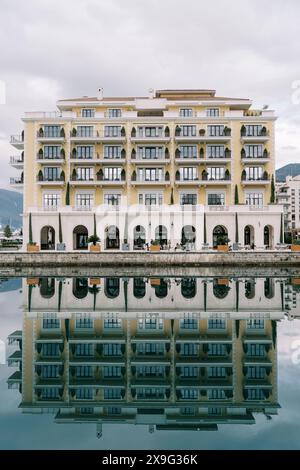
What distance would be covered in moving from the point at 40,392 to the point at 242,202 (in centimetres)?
4327

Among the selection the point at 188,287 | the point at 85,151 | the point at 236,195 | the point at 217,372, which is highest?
the point at 85,151

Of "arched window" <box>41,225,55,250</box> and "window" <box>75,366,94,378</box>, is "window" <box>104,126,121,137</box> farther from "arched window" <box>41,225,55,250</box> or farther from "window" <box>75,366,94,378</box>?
"window" <box>75,366,94,378</box>

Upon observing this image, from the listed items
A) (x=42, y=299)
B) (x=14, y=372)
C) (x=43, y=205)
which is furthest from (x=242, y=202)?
(x=14, y=372)

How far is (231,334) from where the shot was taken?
50.4ft

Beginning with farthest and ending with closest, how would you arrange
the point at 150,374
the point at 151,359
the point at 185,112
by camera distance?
1. the point at 185,112
2. the point at 151,359
3. the point at 150,374

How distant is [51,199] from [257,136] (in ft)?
74.5

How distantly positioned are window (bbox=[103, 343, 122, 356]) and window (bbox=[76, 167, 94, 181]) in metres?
38.9

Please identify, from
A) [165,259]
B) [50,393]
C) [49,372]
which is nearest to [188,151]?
[165,259]

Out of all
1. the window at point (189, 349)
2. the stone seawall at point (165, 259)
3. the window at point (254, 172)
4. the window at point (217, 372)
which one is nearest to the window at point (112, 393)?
the window at point (217, 372)

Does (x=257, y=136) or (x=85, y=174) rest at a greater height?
(x=257, y=136)

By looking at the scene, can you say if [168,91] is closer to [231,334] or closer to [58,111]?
[58,111]

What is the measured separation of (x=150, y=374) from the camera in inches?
443

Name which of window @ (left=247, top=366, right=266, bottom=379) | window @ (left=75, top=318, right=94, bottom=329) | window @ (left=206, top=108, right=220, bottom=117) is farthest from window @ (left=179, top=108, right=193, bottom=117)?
window @ (left=247, top=366, right=266, bottom=379)

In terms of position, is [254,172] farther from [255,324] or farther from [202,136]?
[255,324]
